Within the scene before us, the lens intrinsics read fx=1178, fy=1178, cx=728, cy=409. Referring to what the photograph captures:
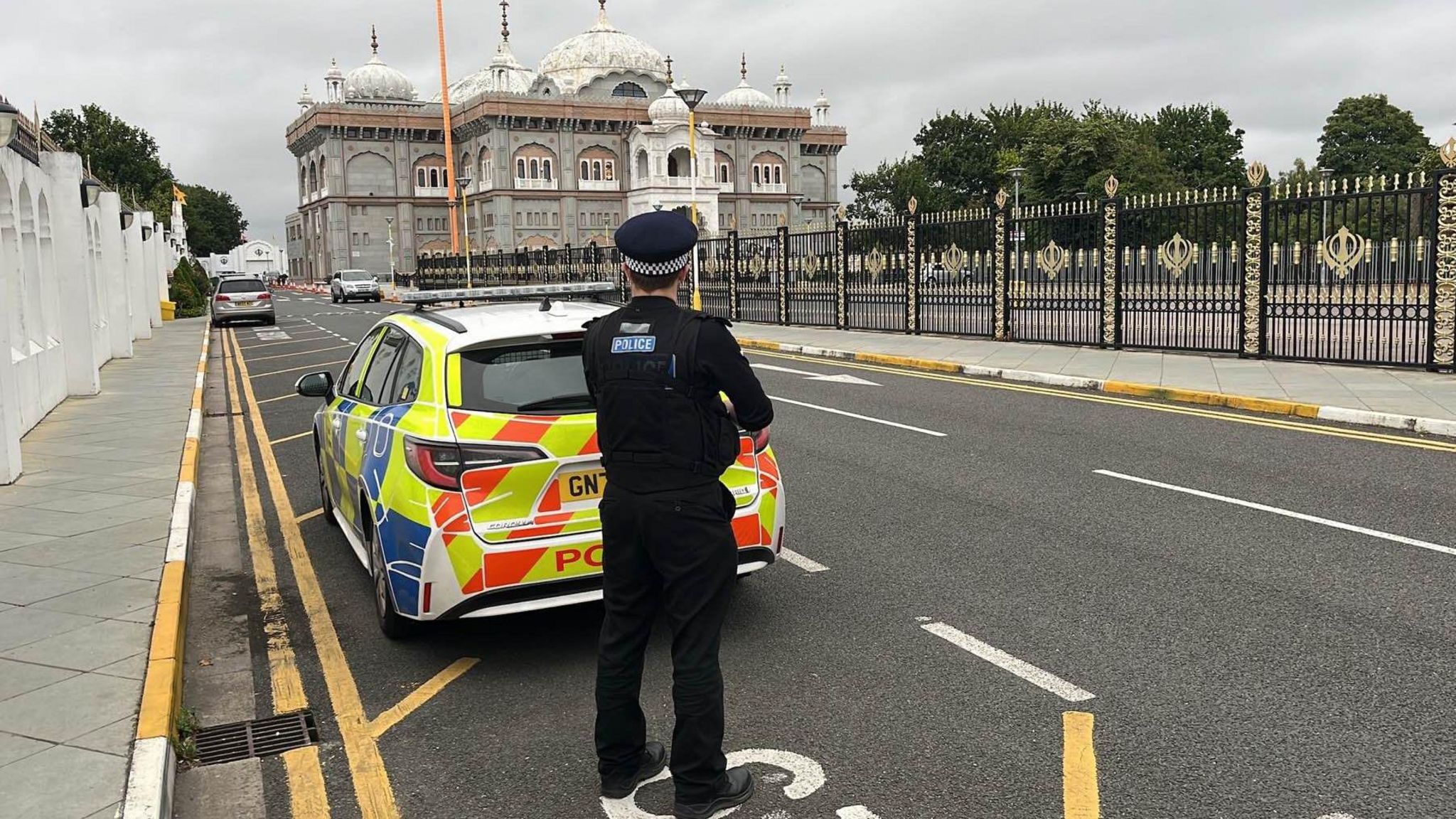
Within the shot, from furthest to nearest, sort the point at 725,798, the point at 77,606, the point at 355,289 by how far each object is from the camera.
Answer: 1. the point at 355,289
2. the point at 77,606
3. the point at 725,798

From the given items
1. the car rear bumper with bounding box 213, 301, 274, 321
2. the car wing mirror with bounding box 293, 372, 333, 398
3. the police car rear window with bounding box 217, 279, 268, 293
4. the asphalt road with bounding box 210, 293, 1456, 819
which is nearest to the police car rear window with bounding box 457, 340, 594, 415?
the asphalt road with bounding box 210, 293, 1456, 819

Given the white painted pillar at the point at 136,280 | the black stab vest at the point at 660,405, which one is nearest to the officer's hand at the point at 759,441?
the black stab vest at the point at 660,405

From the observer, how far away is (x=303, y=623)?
617cm

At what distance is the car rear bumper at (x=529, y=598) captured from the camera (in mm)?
5051

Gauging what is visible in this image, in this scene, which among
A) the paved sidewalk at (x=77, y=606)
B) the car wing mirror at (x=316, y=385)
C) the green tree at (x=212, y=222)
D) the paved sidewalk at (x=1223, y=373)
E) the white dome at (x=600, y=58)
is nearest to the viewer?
the paved sidewalk at (x=77, y=606)

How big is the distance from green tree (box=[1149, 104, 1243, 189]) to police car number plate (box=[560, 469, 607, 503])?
96.4 metres

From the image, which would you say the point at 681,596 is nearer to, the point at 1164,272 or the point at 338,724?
the point at 338,724

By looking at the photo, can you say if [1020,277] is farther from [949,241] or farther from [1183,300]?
[1183,300]

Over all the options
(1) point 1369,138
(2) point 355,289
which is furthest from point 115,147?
(1) point 1369,138

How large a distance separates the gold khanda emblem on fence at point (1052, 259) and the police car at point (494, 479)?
15241 mm

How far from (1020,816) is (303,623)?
398 centimetres

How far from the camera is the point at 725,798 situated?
3850 millimetres

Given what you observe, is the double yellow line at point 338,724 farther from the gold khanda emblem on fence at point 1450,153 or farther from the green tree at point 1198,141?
the green tree at point 1198,141

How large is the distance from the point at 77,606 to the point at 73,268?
12.9 meters
